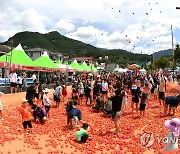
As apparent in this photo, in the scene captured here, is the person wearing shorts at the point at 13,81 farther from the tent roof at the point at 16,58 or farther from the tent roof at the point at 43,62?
the tent roof at the point at 43,62

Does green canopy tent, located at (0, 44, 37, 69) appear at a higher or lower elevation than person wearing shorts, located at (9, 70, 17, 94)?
higher

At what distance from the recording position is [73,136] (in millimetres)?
13266

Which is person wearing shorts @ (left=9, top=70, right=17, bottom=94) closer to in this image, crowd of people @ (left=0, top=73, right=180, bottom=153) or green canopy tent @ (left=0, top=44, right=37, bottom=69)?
green canopy tent @ (left=0, top=44, right=37, bottom=69)

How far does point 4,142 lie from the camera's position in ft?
38.9

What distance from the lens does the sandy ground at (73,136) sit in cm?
1171

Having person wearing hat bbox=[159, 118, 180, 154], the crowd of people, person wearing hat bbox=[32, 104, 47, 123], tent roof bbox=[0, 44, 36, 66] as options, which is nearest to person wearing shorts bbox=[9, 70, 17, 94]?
tent roof bbox=[0, 44, 36, 66]

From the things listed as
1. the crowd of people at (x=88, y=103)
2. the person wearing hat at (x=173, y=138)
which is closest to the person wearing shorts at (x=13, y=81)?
the crowd of people at (x=88, y=103)

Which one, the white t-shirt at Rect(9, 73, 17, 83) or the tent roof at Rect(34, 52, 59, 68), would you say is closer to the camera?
the white t-shirt at Rect(9, 73, 17, 83)

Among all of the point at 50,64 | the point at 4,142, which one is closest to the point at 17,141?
the point at 4,142

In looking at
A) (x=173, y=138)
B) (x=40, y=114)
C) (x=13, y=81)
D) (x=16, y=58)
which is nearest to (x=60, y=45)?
(x=16, y=58)

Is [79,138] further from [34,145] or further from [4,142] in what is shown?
[4,142]

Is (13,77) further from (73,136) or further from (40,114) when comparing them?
(73,136)

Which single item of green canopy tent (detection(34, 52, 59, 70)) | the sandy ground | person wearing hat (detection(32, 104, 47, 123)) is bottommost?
the sandy ground

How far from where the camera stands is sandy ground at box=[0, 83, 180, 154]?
11711 millimetres
